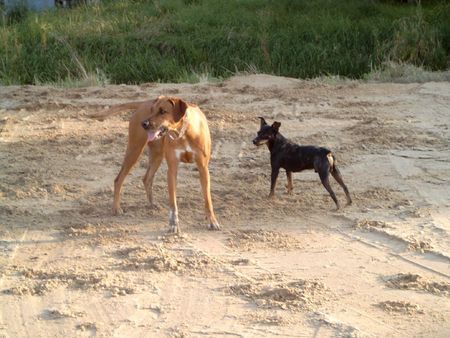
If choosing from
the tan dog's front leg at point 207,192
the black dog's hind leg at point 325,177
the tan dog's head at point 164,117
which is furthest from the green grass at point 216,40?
the tan dog's head at point 164,117

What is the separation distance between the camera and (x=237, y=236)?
26.1ft

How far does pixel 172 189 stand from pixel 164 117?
694mm

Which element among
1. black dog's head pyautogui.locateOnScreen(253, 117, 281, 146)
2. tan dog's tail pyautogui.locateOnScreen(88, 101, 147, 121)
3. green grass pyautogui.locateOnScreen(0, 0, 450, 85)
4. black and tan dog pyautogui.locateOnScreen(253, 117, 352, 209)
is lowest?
green grass pyautogui.locateOnScreen(0, 0, 450, 85)

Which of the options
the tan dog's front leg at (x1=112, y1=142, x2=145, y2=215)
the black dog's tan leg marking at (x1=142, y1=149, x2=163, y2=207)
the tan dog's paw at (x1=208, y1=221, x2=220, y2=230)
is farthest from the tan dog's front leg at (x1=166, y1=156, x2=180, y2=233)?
the black dog's tan leg marking at (x1=142, y1=149, x2=163, y2=207)

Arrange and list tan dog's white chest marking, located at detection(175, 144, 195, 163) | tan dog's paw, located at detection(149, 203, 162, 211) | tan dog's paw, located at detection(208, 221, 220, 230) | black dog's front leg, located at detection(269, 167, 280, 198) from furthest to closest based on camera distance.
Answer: black dog's front leg, located at detection(269, 167, 280, 198) → tan dog's paw, located at detection(149, 203, 162, 211) → tan dog's paw, located at detection(208, 221, 220, 230) → tan dog's white chest marking, located at detection(175, 144, 195, 163)

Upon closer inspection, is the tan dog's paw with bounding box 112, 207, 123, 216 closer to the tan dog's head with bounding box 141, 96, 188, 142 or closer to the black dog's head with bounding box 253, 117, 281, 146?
the tan dog's head with bounding box 141, 96, 188, 142

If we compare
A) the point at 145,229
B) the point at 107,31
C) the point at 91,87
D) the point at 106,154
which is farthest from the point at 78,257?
the point at 107,31

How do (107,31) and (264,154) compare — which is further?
(107,31)

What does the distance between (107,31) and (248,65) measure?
5502 mm

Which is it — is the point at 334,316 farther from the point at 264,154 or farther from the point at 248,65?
the point at 248,65

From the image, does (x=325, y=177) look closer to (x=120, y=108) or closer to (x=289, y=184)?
(x=289, y=184)

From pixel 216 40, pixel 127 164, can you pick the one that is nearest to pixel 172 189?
pixel 127 164

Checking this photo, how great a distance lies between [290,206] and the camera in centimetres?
891

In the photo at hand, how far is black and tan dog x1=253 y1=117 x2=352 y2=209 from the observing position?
8.73 meters
